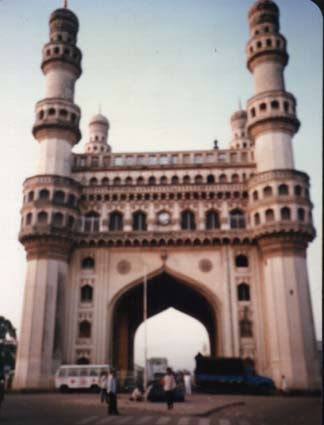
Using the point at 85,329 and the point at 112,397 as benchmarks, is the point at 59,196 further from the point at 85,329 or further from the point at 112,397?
→ the point at 112,397

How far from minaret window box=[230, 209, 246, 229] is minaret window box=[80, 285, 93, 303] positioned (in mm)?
12724

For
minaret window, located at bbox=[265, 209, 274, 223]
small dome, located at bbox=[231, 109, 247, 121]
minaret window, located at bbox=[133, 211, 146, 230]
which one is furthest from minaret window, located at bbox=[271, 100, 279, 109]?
small dome, located at bbox=[231, 109, 247, 121]

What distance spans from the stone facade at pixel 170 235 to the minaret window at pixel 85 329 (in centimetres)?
8

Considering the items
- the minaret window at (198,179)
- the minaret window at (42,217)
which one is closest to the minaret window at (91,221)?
the minaret window at (42,217)

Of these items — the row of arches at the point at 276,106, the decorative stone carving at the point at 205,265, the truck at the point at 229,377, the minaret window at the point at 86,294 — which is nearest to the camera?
the truck at the point at 229,377

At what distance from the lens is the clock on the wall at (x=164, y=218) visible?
41125 mm

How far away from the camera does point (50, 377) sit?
3516 centimetres

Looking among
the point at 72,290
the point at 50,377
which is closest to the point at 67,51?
the point at 72,290

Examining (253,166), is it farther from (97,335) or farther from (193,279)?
(97,335)

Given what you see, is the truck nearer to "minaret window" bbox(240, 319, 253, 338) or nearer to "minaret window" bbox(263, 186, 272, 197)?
"minaret window" bbox(240, 319, 253, 338)

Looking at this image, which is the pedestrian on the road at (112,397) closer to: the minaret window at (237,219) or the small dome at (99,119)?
the minaret window at (237,219)

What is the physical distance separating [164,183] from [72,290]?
11.7 metres

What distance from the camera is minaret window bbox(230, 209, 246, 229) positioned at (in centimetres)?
4069

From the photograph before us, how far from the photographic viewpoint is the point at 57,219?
129ft
